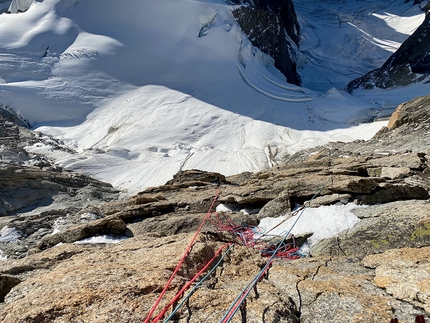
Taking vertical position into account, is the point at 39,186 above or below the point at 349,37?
below

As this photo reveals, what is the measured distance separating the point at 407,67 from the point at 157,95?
612 inches

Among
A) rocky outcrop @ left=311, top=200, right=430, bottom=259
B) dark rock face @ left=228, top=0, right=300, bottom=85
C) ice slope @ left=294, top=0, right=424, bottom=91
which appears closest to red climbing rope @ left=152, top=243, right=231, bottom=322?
rocky outcrop @ left=311, top=200, right=430, bottom=259

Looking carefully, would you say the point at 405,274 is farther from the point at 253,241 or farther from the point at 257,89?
the point at 257,89

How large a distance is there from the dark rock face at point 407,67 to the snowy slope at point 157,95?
155 cm

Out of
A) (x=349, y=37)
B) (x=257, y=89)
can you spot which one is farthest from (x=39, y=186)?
(x=349, y=37)

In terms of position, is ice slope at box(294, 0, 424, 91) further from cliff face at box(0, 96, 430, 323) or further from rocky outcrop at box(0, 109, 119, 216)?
cliff face at box(0, 96, 430, 323)

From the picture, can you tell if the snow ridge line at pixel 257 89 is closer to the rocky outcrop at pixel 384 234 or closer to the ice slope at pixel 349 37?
the ice slope at pixel 349 37

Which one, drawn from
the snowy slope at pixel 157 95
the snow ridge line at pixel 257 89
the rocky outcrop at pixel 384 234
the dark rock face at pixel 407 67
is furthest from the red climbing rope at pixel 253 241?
the dark rock face at pixel 407 67

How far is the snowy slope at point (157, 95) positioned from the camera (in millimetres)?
14453

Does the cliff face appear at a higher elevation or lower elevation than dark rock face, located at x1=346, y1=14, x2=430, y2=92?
lower

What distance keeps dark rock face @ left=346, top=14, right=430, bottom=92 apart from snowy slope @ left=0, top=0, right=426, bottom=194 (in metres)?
1.55

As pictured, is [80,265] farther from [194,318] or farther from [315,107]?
[315,107]

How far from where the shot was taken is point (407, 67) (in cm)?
2117

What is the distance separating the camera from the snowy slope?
14453 mm
